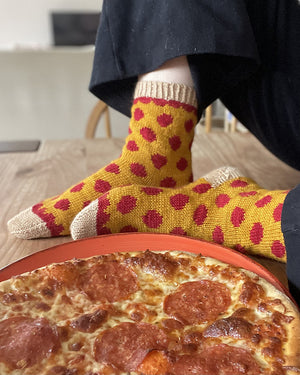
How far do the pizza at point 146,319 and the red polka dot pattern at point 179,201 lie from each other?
92mm

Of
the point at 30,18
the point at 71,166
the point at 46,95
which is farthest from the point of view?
the point at 30,18

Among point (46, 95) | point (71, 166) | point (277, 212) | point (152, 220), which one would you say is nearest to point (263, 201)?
point (277, 212)

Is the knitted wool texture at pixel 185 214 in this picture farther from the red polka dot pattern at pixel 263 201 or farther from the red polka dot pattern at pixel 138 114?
the red polka dot pattern at pixel 138 114

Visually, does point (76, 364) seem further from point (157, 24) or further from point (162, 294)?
point (157, 24)

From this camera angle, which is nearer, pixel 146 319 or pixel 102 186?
pixel 146 319

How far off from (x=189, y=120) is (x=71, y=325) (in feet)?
1.24

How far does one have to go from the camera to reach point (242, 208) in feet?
1.78

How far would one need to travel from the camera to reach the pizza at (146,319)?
35cm

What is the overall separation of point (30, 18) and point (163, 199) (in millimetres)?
5570

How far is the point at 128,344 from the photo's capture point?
1.22ft

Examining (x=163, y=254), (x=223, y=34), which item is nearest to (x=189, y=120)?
(x=223, y=34)

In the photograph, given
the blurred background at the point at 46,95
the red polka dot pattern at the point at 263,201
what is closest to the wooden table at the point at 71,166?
the red polka dot pattern at the point at 263,201

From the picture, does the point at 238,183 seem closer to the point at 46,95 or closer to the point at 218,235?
the point at 218,235

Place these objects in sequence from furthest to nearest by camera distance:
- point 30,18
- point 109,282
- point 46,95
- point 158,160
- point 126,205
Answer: point 30,18, point 46,95, point 158,160, point 126,205, point 109,282
